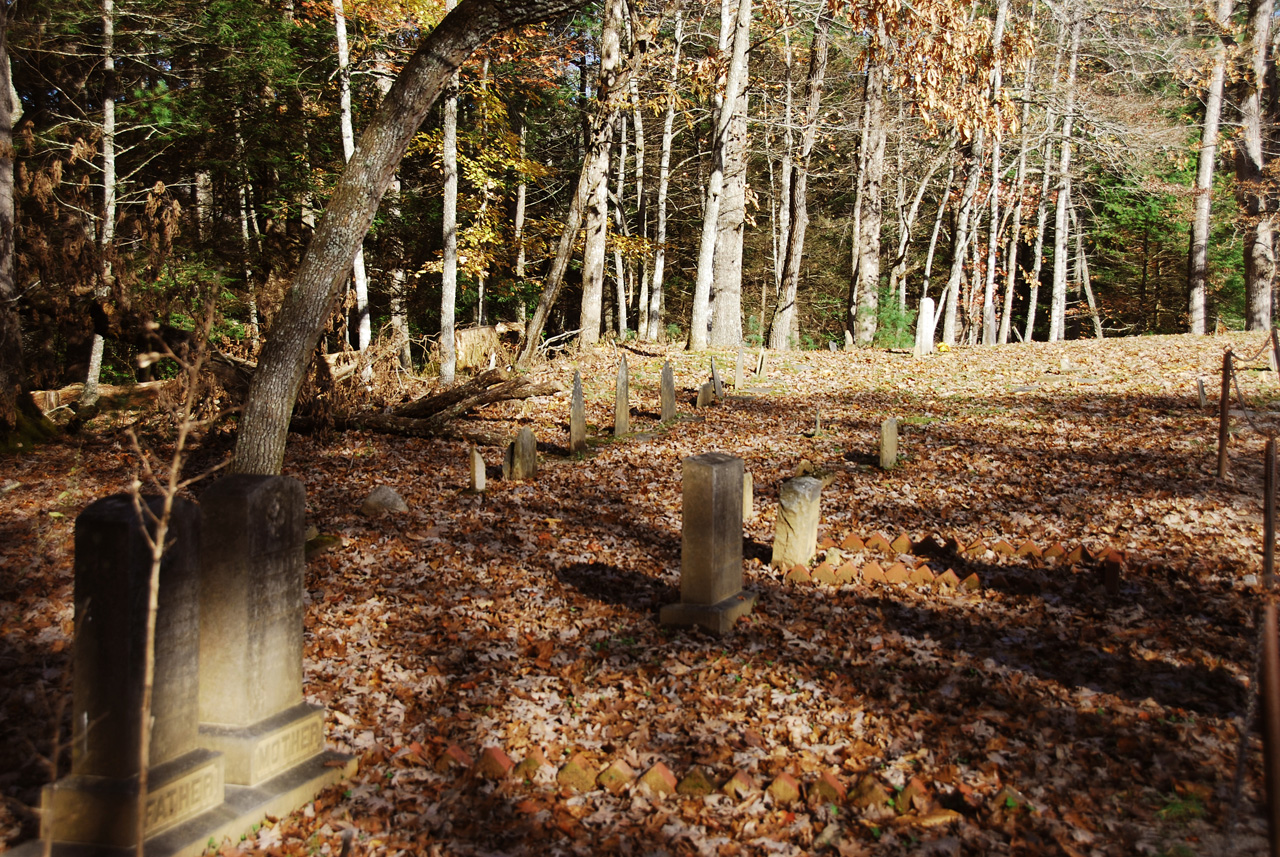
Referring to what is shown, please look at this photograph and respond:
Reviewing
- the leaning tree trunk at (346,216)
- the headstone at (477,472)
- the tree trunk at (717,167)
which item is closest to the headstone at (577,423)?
the headstone at (477,472)

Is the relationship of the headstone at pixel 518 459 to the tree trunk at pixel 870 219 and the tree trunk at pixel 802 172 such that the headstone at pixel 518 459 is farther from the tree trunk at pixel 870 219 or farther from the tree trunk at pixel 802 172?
the tree trunk at pixel 870 219

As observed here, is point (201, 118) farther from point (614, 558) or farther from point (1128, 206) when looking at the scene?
point (1128, 206)

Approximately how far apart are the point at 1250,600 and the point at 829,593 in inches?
124

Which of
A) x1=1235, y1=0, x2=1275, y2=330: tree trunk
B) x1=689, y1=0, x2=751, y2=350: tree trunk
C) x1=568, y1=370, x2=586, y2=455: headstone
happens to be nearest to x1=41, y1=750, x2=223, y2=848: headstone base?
x1=568, y1=370, x2=586, y2=455: headstone

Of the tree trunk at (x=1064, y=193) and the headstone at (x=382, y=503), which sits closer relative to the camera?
the headstone at (x=382, y=503)

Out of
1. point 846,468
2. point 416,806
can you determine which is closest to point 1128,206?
point 846,468

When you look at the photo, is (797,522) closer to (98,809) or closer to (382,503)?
(382,503)

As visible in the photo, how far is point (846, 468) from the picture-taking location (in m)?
10.6

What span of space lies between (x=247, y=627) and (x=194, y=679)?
33cm

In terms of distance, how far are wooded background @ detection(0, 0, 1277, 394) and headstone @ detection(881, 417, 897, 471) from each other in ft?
19.8

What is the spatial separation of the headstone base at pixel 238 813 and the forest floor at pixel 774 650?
8 centimetres

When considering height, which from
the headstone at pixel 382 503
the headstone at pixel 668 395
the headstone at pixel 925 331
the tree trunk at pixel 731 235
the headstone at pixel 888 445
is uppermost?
the tree trunk at pixel 731 235

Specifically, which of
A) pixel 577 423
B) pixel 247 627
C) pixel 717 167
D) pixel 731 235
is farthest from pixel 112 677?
pixel 731 235

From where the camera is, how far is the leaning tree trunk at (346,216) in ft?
24.4
